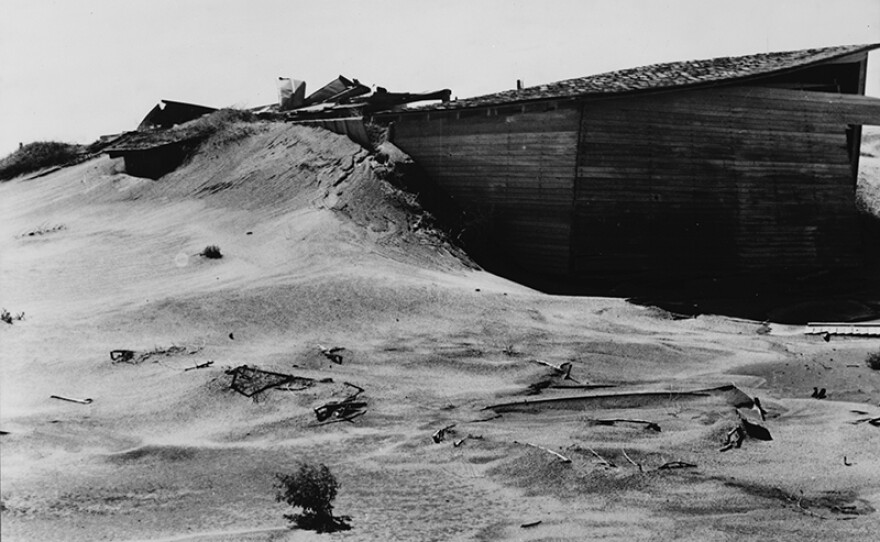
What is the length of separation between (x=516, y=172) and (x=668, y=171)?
3.10m

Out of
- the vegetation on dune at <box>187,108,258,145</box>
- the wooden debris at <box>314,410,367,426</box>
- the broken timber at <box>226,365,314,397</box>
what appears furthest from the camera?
the vegetation on dune at <box>187,108,258,145</box>

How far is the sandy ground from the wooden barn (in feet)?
5.80

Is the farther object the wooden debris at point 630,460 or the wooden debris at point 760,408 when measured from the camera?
the wooden debris at point 760,408

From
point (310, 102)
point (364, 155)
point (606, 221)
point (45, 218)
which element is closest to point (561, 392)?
point (606, 221)

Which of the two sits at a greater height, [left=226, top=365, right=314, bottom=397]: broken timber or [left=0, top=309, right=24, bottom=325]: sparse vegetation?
[left=0, top=309, right=24, bottom=325]: sparse vegetation

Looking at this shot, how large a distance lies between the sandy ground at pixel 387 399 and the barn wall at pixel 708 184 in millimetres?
2504

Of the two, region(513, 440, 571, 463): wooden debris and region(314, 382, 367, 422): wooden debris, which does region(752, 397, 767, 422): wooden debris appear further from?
region(314, 382, 367, 422): wooden debris

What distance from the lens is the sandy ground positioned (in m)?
7.57

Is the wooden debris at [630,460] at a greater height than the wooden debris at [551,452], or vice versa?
the wooden debris at [551,452]

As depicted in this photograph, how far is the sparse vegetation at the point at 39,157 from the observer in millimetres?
33375

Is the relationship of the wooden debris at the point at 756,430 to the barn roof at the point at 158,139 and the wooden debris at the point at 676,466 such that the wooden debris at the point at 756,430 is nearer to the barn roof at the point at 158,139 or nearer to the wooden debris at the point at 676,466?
the wooden debris at the point at 676,466

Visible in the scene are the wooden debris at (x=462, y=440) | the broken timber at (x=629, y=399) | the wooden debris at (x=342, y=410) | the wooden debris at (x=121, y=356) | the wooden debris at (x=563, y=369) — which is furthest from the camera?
the wooden debris at (x=121, y=356)

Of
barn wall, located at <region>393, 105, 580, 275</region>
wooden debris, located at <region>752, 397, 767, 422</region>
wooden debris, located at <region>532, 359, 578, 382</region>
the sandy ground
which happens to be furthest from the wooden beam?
wooden debris, located at <region>752, 397, 767, 422</region>

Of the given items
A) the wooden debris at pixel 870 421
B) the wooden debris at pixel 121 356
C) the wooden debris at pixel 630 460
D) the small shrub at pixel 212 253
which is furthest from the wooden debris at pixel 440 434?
the small shrub at pixel 212 253
